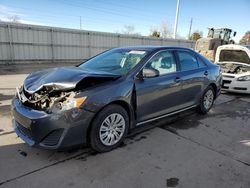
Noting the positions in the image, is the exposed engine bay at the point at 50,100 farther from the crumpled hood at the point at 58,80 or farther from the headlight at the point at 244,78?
the headlight at the point at 244,78

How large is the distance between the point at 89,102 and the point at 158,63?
5.36 feet

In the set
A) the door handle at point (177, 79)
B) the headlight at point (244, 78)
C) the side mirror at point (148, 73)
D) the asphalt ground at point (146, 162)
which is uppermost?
the side mirror at point (148, 73)

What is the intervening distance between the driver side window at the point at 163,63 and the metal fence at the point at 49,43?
1258 cm

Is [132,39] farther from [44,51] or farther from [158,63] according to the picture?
[158,63]

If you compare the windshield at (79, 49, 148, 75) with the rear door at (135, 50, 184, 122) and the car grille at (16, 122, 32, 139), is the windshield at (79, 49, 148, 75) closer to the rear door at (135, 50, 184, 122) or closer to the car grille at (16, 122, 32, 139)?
the rear door at (135, 50, 184, 122)

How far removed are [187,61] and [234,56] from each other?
196 inches

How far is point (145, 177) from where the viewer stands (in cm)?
267

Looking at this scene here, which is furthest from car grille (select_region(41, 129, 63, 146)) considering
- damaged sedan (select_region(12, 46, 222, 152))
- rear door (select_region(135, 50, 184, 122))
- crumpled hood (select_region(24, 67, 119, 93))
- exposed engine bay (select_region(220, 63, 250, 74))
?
exposed engine bay (select_region(220, 63, 250, 74))

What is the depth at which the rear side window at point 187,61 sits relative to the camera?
4.36 meters

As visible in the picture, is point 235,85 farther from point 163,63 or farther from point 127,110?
point 127,110

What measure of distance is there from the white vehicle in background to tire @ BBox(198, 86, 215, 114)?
90.2 inches

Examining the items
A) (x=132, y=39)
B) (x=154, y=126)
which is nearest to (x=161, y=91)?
(x=154, y=126)

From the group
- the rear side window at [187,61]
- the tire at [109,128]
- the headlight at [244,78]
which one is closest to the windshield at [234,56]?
the headlight at [244,78]

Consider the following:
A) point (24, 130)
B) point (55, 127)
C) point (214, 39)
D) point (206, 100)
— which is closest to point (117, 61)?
point (55, 127)
